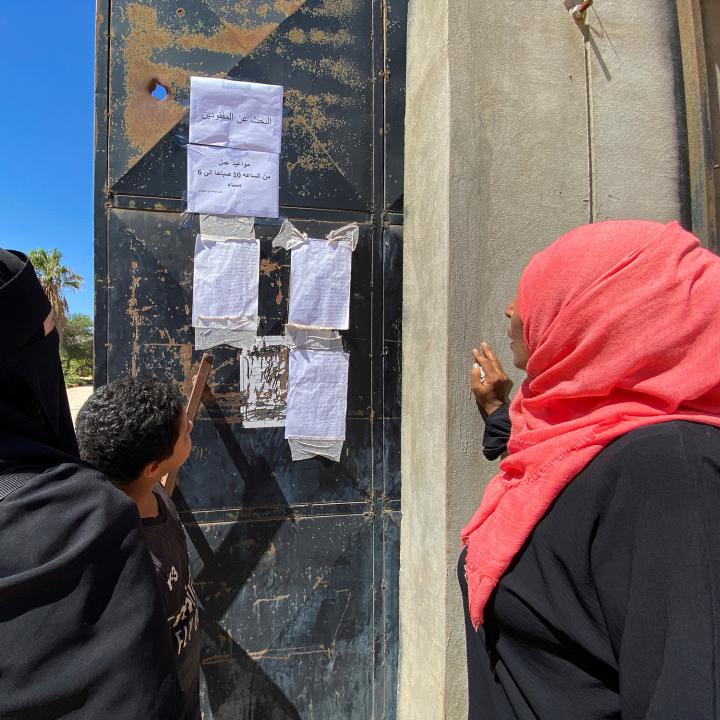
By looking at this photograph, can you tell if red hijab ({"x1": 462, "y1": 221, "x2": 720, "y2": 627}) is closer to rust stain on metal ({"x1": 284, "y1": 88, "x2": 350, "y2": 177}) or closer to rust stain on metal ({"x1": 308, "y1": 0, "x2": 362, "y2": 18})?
rust stain on metal ({"x1": 284, "y1": 88, "x2": 350, "y2": 177})

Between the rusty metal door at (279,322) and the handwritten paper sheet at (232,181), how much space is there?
0.06 m

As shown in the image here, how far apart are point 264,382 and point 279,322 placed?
274 mm

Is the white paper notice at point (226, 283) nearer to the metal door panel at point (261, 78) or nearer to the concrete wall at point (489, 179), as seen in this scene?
the metal door panel at point (261, 78)

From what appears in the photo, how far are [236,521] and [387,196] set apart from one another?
162cm

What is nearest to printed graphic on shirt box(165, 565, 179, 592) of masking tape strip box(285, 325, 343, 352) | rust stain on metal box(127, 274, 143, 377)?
rust stain on metal box(127, 274, 143, 377)

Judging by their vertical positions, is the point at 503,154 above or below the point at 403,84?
below

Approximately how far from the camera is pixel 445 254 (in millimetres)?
2129

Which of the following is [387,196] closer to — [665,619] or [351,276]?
[351,276]

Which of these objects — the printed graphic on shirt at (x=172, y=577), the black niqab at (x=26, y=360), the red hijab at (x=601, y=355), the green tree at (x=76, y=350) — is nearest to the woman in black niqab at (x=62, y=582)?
the black niqab at (x=26, y=360)

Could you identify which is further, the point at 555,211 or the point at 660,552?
the point at 555,211

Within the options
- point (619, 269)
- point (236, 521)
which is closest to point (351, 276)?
point (236, 521)

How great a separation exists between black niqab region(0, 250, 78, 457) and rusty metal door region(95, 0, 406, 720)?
1.12m

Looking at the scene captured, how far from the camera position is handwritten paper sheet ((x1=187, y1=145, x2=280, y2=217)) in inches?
89.8

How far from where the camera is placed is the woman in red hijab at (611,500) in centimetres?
81
